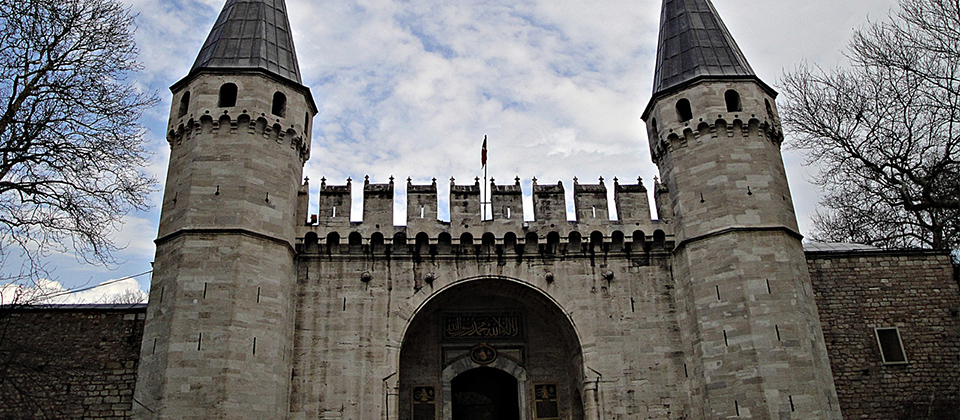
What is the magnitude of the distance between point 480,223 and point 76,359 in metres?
9.58

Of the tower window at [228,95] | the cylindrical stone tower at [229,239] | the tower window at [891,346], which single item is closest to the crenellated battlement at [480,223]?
the cylindrical stone tower at [229,239]

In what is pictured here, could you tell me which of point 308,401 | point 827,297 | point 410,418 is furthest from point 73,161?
point 827,297

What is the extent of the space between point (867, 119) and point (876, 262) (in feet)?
11.7

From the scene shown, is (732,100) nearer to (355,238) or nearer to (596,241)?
(596,241)

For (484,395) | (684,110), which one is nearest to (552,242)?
(484,395)

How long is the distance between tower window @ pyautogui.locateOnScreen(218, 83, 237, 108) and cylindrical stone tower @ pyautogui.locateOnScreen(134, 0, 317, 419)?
25mm

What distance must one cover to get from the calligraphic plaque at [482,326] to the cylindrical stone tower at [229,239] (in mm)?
4256

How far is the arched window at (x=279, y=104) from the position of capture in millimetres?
17627

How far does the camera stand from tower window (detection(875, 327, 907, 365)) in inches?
642

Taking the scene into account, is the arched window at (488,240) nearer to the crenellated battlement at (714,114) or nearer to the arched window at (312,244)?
the arched window at (312,244)

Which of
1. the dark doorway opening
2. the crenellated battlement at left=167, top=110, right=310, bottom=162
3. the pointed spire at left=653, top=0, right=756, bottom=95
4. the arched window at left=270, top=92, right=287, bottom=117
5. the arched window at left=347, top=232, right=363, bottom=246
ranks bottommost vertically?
the dark doorway opening

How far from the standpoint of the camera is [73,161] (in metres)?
11.9

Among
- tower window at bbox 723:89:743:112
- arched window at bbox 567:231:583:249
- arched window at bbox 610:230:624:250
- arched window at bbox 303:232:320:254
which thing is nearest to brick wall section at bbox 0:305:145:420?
arched window at bbox 303:232:320:254

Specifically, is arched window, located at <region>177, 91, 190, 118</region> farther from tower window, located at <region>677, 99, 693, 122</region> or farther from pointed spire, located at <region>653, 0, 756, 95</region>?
tower window, located at <region>677, 99, 693, 122</region>
